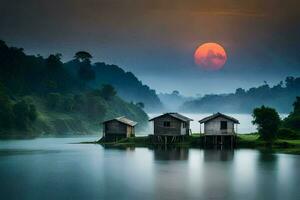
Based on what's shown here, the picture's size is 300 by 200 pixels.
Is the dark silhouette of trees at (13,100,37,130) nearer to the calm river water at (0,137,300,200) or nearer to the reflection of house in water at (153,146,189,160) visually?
the calm river water at (0,137,300,200)

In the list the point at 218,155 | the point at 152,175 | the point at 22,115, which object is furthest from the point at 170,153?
the point at 22,115

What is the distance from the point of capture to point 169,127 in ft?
339

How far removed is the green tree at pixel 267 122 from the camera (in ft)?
307

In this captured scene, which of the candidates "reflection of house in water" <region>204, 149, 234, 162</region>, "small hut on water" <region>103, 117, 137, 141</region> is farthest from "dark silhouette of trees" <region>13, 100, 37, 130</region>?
"reflection of house in water" <region>204, 149, 234, 162</region>

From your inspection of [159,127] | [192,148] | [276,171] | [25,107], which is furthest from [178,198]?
[25,107]

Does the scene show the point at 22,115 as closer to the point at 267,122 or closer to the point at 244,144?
the point at 244,144

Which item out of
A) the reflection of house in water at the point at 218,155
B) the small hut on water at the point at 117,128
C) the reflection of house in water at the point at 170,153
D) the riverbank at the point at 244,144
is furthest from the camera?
the small hut on water at the point at 117,128

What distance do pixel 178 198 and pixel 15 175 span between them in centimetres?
2385

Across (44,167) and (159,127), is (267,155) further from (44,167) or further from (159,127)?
(44,167)

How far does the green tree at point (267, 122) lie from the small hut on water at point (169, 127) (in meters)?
15.8

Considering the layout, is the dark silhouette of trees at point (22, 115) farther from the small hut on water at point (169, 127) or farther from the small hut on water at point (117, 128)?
the small hut on water at point (169, 127)

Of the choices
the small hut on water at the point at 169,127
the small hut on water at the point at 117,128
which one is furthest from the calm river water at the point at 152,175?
the small hut on water at the point at 117,128

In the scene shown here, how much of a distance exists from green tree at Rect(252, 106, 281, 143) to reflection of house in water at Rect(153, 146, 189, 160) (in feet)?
47.6

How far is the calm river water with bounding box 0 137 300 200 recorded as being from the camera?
159 feet
